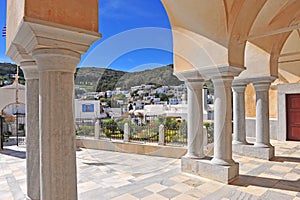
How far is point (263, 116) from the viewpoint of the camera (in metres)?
6.01

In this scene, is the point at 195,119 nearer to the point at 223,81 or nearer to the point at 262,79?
the point at 223,81

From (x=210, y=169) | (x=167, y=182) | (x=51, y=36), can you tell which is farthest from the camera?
(x=210, y=169)

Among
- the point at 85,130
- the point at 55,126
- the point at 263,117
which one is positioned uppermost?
the point at 55,126

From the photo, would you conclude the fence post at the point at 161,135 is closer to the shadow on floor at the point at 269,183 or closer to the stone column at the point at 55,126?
the shadow on floor at the point at 269,183

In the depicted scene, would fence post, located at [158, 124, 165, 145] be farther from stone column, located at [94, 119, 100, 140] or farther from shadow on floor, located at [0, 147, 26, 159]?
shadow on floor, located at [0, 147, 26, 159]

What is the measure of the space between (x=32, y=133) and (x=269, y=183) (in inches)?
164

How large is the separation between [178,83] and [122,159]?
338 cm

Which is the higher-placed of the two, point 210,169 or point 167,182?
point 210,169

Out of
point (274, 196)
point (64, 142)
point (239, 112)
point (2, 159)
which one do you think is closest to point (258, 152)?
point (239, 112)

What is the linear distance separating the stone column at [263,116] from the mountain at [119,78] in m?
2.57

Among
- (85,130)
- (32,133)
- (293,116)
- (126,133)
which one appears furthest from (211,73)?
(85,130)

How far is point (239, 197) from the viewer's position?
3.47 metres

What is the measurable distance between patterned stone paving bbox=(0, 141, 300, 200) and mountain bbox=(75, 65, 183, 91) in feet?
7.50

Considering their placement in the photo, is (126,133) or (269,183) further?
(126,133)
